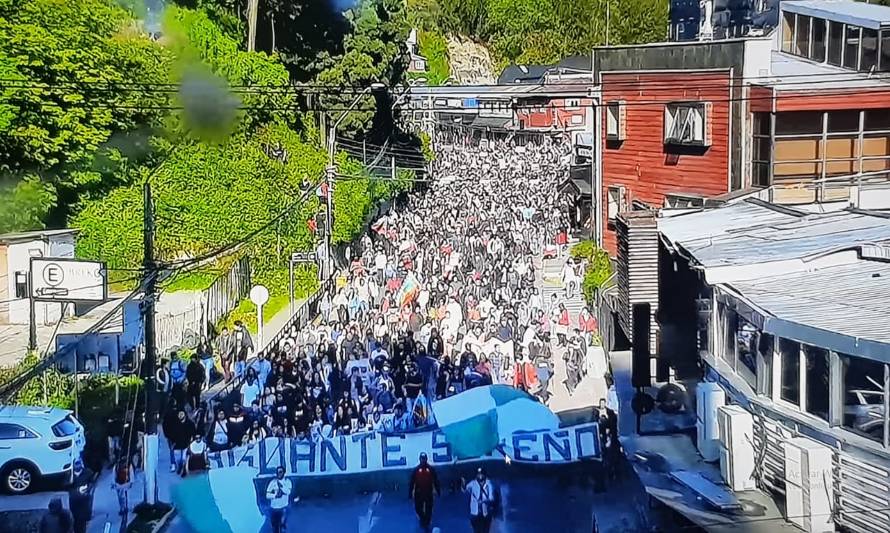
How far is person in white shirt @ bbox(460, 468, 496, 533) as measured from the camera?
5504mm

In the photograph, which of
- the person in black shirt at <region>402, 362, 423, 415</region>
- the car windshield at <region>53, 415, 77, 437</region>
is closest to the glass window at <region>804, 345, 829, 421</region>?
the person in black shirt at <region>402, 362, 423, 415</region>

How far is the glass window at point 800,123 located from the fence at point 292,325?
3.86 meters

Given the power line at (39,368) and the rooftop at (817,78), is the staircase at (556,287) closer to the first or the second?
the rooftop at (817,78)

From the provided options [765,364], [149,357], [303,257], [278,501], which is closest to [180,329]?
[149,357]

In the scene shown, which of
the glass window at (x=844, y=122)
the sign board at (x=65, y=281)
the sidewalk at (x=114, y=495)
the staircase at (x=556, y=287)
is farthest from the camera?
the staircase at (x=556, y=287)

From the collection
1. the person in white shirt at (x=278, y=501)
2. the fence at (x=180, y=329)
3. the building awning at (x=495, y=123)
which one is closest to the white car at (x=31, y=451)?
the person in white shirt at (x=278, y=501)

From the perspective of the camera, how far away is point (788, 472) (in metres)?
4.93

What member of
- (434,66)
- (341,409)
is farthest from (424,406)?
(434,66)

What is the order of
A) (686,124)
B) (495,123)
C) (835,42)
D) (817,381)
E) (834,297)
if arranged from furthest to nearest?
1. (495,123)
2. (686,124)
3. (835,42)
4. (834,297)
5. (817,381)

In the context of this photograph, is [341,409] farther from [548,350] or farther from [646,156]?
[646,156]

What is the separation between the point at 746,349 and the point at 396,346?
2.63m

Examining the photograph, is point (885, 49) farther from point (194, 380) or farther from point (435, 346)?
point (194, 380)

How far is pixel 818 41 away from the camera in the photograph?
9.18m

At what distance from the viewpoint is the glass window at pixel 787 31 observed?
922 cm
